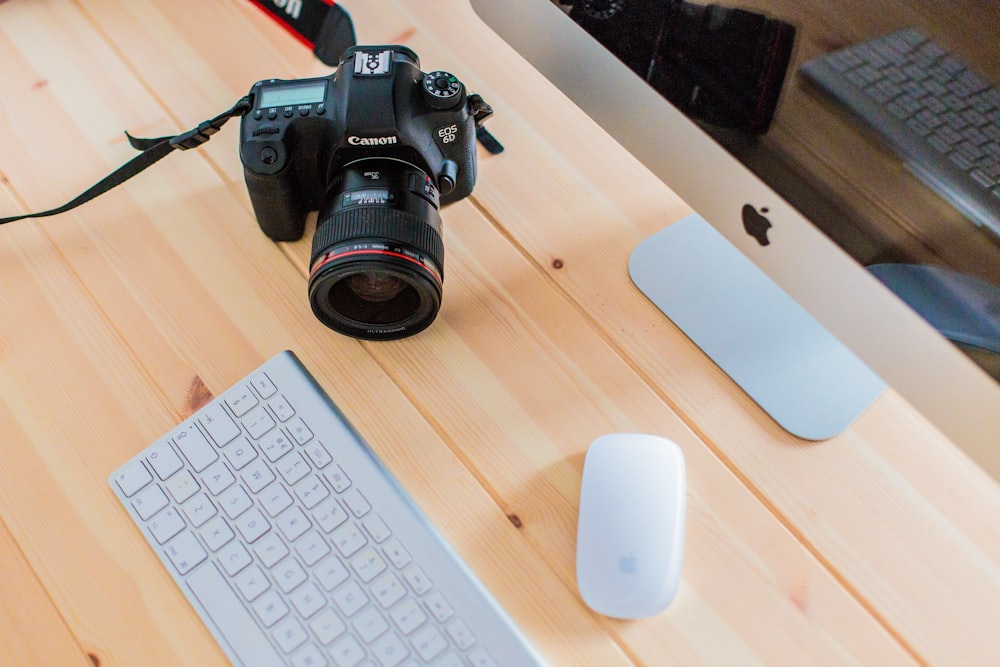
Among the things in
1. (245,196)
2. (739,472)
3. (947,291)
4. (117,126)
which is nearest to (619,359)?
(739,472)

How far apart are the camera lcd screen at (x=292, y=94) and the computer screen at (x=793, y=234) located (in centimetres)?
14

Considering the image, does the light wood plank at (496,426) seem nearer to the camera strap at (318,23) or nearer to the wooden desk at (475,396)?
the wooden desk at (475,396)

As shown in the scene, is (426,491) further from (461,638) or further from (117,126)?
(117,126)

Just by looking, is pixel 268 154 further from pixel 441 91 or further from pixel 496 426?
pixel 496 426

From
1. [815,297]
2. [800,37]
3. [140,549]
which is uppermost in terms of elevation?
[800,37]

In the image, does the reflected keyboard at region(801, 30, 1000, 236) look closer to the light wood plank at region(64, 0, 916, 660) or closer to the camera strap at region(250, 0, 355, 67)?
the light wood plank at region(64, 0, 916, 660)

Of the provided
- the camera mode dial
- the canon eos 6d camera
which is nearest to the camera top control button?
the canon eos 6d camera

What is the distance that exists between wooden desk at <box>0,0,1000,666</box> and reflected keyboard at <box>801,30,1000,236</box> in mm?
196

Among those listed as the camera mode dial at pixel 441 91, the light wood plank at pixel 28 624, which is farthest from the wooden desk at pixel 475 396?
the camera mode dial at pixel 441 91

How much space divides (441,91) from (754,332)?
270mm

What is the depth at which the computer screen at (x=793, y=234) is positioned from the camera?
400mm

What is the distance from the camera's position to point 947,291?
0.41 m

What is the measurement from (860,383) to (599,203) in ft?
0.75

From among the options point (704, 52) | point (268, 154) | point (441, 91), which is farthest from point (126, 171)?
point (704, 52)
